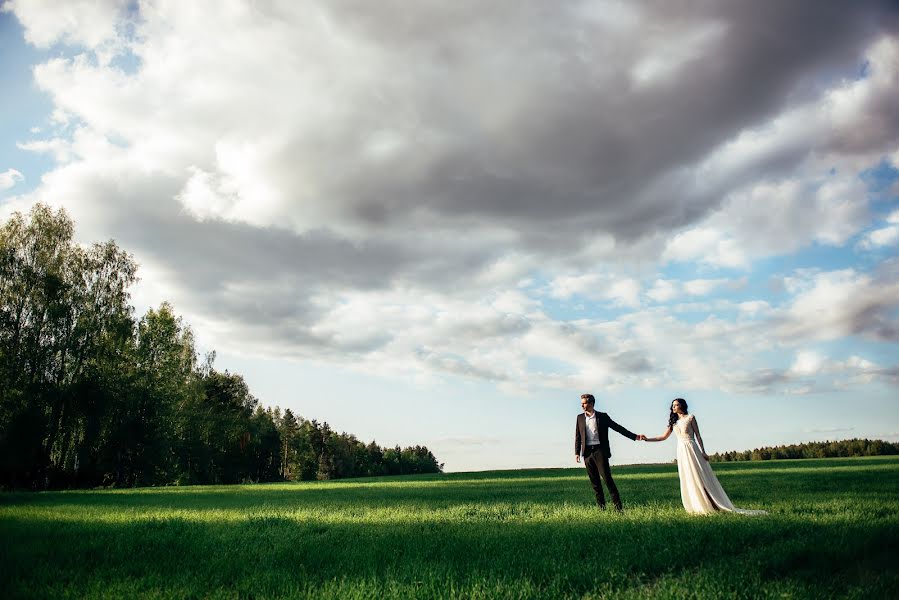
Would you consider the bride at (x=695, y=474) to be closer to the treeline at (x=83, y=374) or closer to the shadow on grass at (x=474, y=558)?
the shadow on grass at (x=474, y=558)

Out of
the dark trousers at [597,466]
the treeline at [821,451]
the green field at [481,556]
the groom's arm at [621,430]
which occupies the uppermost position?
the groom's arm at [621,430]

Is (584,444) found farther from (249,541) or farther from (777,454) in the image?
(777,454)

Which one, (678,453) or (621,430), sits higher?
(621,430)

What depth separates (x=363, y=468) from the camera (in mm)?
126875

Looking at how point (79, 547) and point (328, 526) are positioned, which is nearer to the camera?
point (79, 547)

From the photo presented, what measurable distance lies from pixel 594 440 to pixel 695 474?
7.97ft

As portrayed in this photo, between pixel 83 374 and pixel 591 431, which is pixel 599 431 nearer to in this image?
pixel 591 431

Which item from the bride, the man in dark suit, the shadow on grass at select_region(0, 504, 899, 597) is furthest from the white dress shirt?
the shadow on grass at select_region(0, 504, 899, 597)

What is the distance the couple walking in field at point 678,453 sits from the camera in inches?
483

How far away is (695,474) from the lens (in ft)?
40.7

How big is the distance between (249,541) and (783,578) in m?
8.70

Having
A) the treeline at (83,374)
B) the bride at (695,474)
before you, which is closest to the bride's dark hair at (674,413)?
the bride at (695,474)

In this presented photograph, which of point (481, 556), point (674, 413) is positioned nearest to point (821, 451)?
point (674, 413)

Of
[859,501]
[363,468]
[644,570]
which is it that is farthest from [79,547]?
[363,468]
